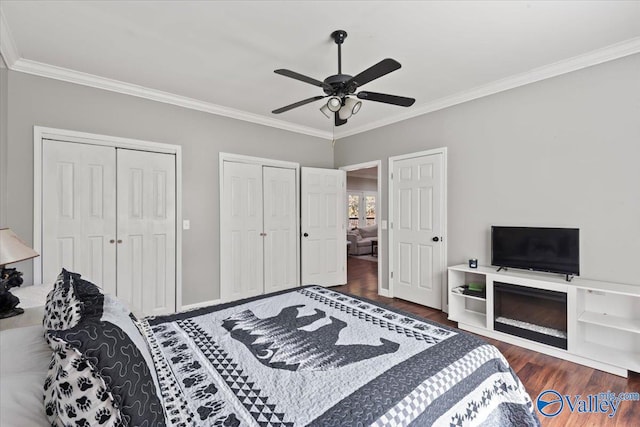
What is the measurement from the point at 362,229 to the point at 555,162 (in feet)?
20.9

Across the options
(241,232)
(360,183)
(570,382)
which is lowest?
(570,382)

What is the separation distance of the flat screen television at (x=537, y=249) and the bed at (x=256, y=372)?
1.78 metres

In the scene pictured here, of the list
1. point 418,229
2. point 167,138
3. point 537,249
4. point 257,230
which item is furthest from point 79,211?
point 537,249

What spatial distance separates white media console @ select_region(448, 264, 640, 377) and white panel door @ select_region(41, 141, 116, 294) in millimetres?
4004

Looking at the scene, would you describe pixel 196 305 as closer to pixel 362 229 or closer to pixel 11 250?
pixel 11 250

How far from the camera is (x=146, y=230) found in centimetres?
328

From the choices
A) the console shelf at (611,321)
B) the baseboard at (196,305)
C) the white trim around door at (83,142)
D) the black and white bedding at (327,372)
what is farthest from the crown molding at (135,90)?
the console shelf at (611,321)

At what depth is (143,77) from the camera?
2957 mm

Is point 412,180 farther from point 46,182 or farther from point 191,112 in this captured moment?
point 46,182

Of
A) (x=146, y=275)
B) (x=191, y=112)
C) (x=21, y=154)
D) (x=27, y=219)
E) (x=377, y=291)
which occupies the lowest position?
(x=377, y=291)

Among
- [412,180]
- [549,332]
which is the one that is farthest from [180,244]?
[549,332]

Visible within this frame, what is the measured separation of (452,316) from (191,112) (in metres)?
3.96

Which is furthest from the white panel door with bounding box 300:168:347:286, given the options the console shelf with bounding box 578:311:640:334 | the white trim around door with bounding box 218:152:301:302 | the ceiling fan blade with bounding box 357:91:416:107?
the console shelf with bounding box 578:311:640:334

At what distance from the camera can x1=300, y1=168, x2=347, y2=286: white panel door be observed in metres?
4.57
